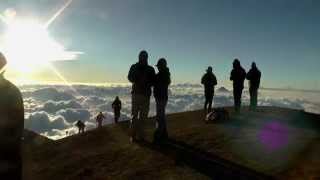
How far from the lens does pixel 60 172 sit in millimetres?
16016

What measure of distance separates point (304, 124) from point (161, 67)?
29.1 ft

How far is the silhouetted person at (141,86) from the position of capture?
53.7ft

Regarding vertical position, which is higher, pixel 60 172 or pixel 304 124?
pixel 304 124

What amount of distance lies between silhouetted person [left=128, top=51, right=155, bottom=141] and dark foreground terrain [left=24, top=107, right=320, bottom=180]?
1276mm

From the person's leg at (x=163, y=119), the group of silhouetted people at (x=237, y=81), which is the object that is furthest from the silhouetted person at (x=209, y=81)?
the person's leg at (x=163, y=119)

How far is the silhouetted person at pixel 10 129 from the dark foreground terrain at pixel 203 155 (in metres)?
7.77

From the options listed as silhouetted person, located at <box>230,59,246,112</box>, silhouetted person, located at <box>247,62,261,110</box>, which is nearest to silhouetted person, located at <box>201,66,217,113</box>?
silhouetted person, located at <box>230,59,246,112</box>

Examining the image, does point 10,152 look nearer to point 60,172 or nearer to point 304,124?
point 60,172

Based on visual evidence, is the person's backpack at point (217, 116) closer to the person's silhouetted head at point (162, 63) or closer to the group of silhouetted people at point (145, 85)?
the group of silhouetted people at point (145, 85)

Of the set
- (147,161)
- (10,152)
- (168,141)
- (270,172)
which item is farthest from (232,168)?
(10,152)

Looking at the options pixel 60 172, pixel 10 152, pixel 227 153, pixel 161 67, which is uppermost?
pixel 161 67

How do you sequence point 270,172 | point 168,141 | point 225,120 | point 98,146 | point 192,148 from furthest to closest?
point 225,120, point 98,146, point 168,141, point 192,148, point 270,172

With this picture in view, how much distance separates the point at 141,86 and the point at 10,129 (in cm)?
1134

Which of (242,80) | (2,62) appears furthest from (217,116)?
(2,62)
